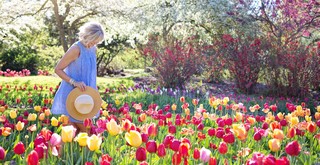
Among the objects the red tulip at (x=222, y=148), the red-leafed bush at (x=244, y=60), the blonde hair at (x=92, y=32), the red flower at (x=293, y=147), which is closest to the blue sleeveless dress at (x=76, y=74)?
the blonde hair at (x=92, y=32)

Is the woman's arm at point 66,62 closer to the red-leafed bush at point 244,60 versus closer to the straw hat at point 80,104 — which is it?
the straw hat at point 80,104

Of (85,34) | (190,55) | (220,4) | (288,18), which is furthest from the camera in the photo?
(220,4)

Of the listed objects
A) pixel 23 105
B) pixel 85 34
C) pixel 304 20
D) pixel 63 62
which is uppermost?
pixel 304 20

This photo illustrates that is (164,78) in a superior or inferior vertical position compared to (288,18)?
inferior

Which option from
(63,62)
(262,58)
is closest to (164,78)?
(262,58)

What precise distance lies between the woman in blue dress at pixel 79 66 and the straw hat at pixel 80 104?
0.06 metres

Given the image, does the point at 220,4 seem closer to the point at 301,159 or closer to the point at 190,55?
the point at 190,55

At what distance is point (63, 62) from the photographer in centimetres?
355

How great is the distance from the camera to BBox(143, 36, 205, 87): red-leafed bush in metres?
9.94

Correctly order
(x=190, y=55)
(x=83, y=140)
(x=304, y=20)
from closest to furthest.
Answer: (x=83, y=140) → (x=190, y=55) → (x=304, y=20)

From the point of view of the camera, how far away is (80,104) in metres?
3.38

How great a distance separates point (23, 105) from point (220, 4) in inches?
363

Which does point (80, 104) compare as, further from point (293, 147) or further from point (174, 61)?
point (174, 61)

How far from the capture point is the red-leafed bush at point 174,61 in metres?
9.94
